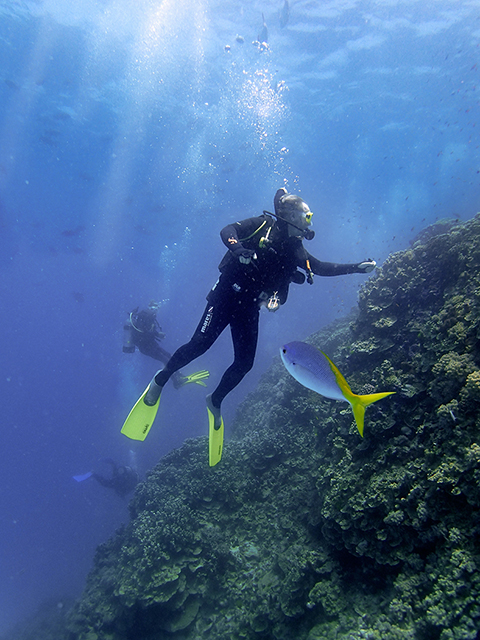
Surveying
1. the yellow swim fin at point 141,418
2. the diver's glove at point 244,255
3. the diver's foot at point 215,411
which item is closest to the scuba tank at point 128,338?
the yellow swim fin at point 141,418

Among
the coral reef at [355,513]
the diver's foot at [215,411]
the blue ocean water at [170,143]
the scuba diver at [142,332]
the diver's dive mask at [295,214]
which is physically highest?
the blue ocean water at [170,143]

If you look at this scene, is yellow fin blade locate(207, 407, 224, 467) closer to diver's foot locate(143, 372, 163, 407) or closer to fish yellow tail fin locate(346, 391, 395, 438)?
diver's foot locate(143, 372, 163, 407)

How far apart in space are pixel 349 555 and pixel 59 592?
24466 mm

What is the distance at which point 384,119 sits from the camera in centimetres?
3644

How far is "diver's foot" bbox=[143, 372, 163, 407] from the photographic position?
4.67m

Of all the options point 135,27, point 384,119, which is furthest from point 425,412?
point 384,119

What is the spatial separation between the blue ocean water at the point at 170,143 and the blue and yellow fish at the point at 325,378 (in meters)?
23.1

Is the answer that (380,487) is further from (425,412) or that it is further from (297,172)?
(297,172)

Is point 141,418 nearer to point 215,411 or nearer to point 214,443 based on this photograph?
point 215,411

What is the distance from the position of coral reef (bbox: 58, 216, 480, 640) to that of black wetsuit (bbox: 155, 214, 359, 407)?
1.95m

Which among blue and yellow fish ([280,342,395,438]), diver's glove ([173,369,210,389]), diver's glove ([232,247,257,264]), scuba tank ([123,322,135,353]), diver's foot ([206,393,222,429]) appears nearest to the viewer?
blue and yellow fish ([280,342,395,438])

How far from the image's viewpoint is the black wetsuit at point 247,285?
13.7 feet

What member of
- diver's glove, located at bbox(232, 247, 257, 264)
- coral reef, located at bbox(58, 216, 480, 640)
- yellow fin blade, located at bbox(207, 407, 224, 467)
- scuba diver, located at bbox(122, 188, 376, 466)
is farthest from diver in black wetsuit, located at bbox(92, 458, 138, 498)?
diver's glove, located at bbox(232, 247, 257, 264)

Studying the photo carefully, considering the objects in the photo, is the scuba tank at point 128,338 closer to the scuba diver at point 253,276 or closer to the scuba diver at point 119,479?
the scuba diver at point 253,276
